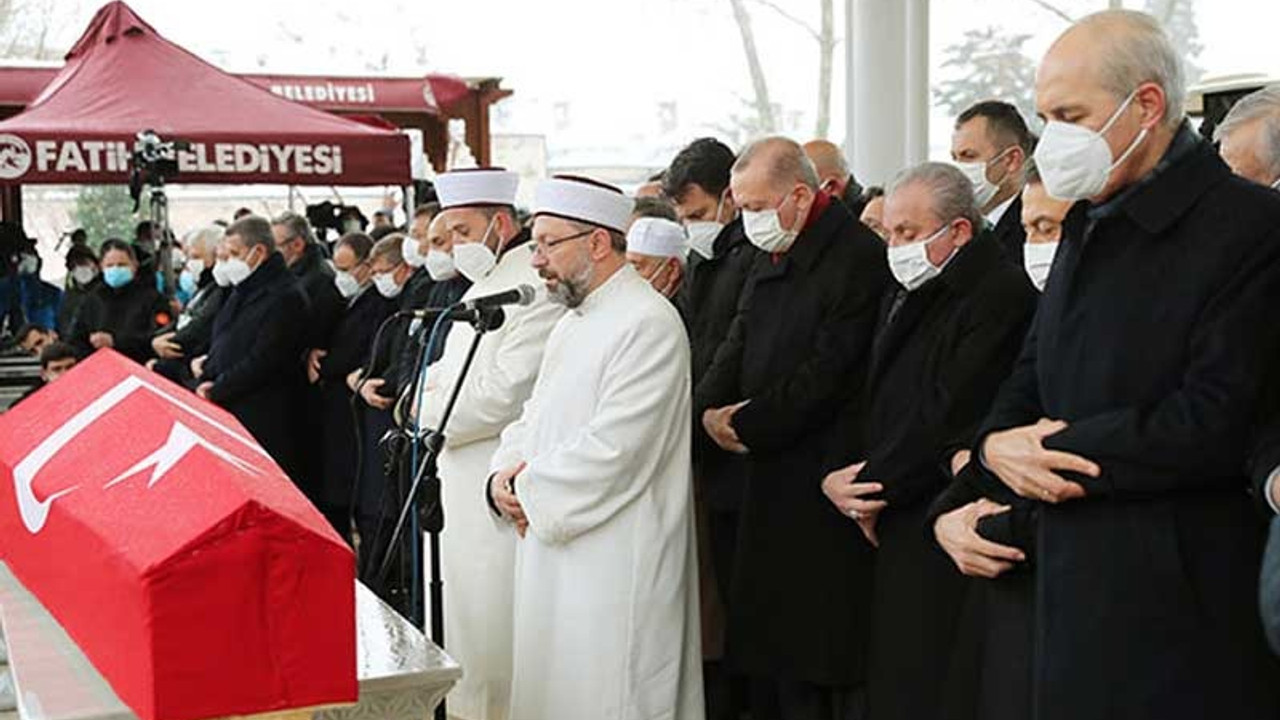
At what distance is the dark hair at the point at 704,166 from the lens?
4715mm

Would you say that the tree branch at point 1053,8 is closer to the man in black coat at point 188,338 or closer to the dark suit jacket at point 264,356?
the man in black coat at point 188,338

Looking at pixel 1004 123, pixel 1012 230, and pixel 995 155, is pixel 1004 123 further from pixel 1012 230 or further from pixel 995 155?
pixel 1012 230

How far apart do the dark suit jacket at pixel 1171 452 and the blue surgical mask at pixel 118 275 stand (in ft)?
22.1

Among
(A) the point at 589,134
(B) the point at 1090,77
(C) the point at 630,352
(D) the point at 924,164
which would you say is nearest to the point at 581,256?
(C) the point at 630,352

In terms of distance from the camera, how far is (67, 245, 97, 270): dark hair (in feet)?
30.8

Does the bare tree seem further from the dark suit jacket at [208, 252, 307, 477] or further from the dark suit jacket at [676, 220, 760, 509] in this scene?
the dark suit jacket at [676, 220, 760, 509]

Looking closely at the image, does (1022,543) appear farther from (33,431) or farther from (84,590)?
(33,431)

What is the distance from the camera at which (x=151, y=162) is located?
7.04 metres

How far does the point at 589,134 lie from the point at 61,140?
6794 mm

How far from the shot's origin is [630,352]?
11.5ft

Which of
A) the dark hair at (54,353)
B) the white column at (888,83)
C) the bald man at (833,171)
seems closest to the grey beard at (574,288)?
the bald man at (833,171)

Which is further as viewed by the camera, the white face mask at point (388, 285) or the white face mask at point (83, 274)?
the white face mask at point (83, 274)

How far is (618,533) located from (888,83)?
6608 millimetres

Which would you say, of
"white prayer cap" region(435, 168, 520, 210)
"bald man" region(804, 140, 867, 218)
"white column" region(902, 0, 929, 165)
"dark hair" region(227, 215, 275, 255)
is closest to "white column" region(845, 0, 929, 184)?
"white column" region(902, 0, 929, 165)
